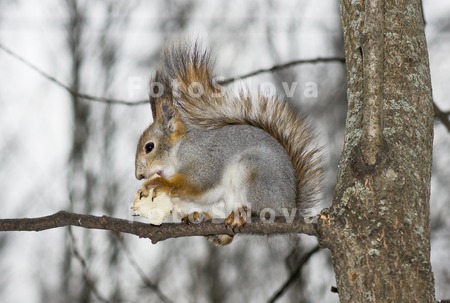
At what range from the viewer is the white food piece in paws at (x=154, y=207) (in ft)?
6.15

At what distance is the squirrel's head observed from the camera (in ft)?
7.68

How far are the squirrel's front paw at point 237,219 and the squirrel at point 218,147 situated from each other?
127 mm

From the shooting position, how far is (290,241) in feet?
7.61

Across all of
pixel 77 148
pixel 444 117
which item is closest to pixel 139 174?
pixel 444 117

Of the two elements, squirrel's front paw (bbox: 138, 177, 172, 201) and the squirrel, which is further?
the squirrel

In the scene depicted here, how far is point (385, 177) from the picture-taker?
4.58ft

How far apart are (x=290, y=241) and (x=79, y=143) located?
21.7 feet

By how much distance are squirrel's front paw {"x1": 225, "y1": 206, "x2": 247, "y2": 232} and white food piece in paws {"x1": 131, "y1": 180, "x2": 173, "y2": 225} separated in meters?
0.18

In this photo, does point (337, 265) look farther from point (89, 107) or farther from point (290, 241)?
point (89, 107)

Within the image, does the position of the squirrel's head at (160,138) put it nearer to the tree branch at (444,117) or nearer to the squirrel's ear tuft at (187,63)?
the squirrel's ear tuft at (187,63)

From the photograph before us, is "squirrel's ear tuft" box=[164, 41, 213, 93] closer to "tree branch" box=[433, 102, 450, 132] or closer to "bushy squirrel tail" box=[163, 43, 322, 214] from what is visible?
"bushy squirrel tail" box=[163, 43, 322, 214]

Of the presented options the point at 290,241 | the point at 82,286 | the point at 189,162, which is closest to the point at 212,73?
the point at 189,162

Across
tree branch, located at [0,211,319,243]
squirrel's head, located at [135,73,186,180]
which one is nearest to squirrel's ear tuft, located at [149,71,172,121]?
squirrel's head, located at [135,73,186,180]

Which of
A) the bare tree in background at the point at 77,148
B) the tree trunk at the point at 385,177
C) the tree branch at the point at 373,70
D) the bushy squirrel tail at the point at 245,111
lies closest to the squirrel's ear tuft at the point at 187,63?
the bushy squirrel tail at the point at 245,111
